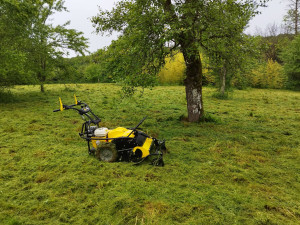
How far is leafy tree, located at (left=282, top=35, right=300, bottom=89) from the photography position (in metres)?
28.8

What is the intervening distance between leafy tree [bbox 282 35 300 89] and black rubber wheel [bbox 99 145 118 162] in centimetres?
3202

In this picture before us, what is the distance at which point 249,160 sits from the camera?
5039 mm

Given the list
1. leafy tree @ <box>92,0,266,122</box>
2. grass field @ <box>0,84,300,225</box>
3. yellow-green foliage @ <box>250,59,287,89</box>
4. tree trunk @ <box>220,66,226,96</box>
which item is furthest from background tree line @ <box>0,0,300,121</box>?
yellow-green foliage @ <box>250,59,287,89</box>

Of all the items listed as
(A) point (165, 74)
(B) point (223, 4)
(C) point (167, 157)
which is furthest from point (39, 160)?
(A) point (165, 74)

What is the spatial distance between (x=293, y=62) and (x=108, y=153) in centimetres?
3296

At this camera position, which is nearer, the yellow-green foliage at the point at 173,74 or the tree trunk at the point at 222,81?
the tree trunk at the point at 222,81

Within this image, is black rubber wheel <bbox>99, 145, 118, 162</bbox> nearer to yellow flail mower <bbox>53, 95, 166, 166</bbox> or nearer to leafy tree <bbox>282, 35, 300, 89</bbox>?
yellow flail mower <bbox>53, 95, 166, 166</bbox>

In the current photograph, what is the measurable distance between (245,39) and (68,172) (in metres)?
6.18

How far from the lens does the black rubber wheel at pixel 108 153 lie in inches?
184

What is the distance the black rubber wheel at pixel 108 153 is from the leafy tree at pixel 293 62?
32.0 meters

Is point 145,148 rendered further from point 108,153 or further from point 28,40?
point 28,40

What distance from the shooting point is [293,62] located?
29.5m

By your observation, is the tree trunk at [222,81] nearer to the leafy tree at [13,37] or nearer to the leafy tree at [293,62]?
the leafy tree at [13,37]

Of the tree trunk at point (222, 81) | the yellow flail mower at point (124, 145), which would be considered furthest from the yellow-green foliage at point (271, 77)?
the yellow flail mower at point (124, 145)
